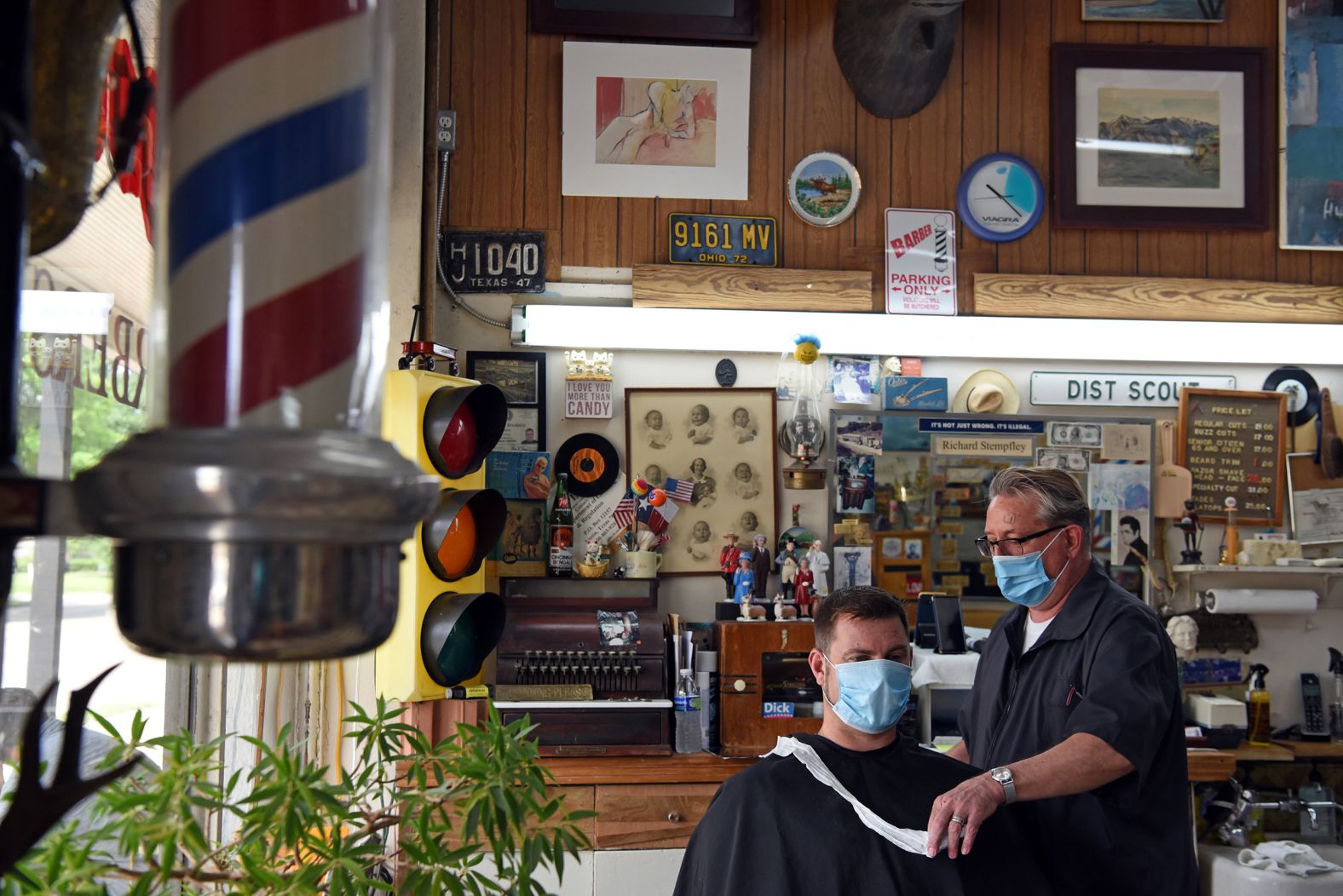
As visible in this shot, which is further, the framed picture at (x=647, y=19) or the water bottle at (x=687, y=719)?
the framed picture at (x=647, y=19)

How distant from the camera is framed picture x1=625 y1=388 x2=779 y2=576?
4688 millimetres

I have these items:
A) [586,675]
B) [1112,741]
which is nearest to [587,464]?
[586,675]

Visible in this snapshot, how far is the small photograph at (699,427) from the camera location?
4727mm

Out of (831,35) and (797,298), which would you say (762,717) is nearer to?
(797,298)

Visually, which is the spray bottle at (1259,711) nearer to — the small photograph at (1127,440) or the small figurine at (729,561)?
the small photograph at (1127,440)

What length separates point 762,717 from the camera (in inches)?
167

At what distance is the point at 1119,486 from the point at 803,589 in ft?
4.88

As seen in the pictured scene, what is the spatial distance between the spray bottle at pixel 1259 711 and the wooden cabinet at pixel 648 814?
7.45 feet

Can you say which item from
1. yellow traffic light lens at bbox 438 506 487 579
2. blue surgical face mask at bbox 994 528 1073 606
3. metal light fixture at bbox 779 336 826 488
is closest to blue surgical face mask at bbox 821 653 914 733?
blue surgical face mask at bbox 994 528 1073 606

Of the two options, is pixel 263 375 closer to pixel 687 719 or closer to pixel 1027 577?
pixel 1027 577

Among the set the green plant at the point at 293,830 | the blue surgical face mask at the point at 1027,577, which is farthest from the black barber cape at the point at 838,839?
the green plant at the point at 293,830

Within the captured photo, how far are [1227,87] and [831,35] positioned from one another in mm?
1699

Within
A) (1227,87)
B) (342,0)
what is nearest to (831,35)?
(1227,87)

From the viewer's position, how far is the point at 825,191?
15.7 feet
